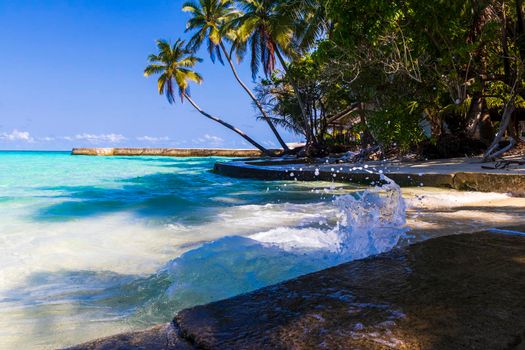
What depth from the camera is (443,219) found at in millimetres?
4145

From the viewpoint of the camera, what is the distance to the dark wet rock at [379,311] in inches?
51.2

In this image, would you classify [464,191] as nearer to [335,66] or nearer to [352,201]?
[352,201]

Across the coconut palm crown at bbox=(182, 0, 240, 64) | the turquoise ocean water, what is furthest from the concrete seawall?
the coconut palm crown at bbox=(182, 0, 240, 64)

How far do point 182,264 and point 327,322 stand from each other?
1.98 metres

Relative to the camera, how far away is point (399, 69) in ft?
32.8

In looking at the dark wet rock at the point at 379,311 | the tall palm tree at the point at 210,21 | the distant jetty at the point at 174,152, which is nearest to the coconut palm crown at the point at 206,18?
the tall palm tree at the point at 210,21

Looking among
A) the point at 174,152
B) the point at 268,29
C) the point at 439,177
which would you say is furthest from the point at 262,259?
the point at 174,152

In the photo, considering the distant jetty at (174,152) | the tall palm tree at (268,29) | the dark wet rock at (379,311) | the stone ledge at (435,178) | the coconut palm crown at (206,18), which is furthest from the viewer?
the distant jetty at (174,152)

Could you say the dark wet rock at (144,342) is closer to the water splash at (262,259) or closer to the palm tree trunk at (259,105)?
the water splash at (262,259)

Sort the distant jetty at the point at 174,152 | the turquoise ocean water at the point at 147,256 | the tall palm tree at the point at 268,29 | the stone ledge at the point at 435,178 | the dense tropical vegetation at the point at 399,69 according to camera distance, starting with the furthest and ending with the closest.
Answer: the distant jetty at the point at 174,152
the tall palm tree at the point at 268,29
the dense tropical vegetation at the point at 399,69
the stone ledge at the point at 435,178
the turquoise ocean water at the point at 147,256

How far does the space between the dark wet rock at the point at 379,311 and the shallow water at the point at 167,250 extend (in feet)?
2.75

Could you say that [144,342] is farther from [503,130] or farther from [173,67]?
[173,67]

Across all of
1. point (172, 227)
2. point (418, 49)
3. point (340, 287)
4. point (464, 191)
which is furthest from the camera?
point (418, 49)

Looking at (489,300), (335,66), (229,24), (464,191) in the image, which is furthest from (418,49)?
(229,24)
